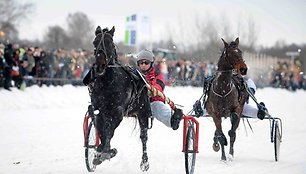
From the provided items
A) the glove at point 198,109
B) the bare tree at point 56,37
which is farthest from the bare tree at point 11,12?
the glove at point 198,109

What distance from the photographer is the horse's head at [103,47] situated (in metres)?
7.79

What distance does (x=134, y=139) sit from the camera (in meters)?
13.7

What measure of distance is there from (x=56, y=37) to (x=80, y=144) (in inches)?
2886

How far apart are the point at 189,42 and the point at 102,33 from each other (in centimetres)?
3075

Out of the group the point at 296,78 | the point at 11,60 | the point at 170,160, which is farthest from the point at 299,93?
the point at 170,160

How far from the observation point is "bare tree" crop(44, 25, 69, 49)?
82812 mm

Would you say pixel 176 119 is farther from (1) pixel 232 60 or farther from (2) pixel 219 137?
(1) pixel 232 60

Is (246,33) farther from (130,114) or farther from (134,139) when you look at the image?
(130,114)

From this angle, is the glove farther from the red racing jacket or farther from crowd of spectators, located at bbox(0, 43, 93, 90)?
crowd of spectators, located at bbox(0, 43, 93, 90)

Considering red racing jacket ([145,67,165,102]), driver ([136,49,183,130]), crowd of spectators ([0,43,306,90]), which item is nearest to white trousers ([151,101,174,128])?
driver ([136,49,183,130])

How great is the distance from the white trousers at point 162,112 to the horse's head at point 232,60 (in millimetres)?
1987

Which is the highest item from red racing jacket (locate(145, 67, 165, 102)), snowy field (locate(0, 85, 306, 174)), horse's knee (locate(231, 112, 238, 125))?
red racing jacket (locate(145, 67, 165, 102))

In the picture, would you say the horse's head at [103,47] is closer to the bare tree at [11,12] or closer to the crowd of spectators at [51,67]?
the crowd of spectators at [51,67]

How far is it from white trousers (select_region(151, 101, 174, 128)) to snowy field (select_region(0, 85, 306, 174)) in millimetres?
449
